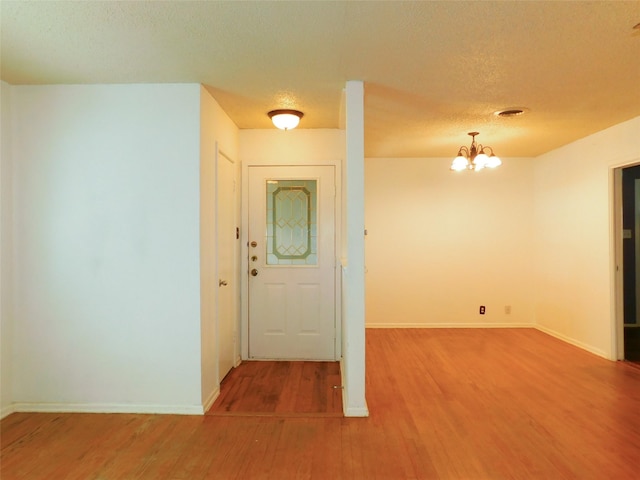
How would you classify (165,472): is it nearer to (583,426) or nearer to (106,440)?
(106,440)

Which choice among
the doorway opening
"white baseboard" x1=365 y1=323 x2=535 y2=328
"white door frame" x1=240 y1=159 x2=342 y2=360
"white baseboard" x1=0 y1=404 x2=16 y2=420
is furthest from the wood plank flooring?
the doorway opening


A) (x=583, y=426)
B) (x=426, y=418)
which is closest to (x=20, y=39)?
(x=426, y=418)

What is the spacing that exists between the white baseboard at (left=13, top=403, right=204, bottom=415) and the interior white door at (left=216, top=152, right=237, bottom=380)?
0.48 meters

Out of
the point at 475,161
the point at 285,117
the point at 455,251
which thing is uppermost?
the point at 285,117

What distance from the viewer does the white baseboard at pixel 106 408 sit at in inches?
107

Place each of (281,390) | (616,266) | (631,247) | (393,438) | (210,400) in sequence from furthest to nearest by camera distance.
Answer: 1. (631,247)
2. (616,266)
3. (281,390)
4. (210,400)
5. (393,438)

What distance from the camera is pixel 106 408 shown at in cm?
275

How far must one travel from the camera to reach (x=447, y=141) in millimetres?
4465

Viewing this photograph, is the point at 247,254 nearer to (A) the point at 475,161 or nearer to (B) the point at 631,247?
(A) the point at 475,161

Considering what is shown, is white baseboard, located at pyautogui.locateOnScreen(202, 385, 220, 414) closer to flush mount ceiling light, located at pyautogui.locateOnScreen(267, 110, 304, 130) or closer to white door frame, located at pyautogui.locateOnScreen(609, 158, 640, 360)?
flush mount ceiling light, located at pyautogui.locateOnScreen(267, 110, 304, 130)

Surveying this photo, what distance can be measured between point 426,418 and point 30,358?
2994mm

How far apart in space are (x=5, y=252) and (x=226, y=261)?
1.63m

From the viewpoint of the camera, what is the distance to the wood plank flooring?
280cm

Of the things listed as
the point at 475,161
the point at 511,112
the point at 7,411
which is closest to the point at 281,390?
the point at 7,411
